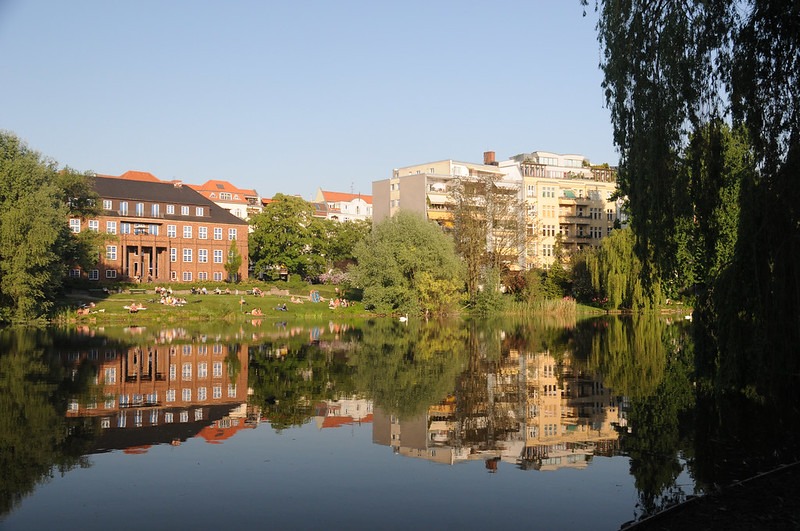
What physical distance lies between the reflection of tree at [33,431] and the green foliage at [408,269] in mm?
43302

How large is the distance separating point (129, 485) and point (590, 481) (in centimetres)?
773

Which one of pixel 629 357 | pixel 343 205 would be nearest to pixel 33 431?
pixel 629 357

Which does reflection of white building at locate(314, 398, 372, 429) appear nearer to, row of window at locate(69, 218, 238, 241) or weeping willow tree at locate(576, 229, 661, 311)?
weeping willow tree at locate(576, 229, 661, 311)

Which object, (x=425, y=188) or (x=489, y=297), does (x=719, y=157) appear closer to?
(x=489, y=297)

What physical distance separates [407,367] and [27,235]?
32749mm

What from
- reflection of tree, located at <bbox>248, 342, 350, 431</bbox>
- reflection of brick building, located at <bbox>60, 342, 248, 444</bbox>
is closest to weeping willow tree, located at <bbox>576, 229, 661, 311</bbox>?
reflection of tree, located at <bbox>248, 342, 350, 431</bbox>

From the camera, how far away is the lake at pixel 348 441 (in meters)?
11.4

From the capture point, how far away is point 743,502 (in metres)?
10.6

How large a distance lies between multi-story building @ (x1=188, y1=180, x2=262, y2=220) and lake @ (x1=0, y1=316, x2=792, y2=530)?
105 m

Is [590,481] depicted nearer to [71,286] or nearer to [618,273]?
[618,273]

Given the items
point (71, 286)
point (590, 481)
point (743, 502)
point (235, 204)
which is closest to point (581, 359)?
point (590, 481)

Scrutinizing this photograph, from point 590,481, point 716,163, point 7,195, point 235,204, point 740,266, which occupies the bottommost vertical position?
point 590,481

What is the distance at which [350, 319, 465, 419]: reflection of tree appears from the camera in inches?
861

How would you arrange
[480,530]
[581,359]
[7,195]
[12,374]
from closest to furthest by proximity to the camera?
[480,530] → [12,374] → [581,359] → [7,195]
